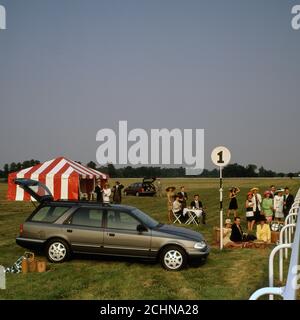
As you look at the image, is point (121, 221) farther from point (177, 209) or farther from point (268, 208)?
point (177, 209)

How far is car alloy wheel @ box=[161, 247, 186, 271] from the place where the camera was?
1059 centimetres

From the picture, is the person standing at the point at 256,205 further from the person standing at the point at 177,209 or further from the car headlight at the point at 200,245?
the car headlight at the point at 200,245

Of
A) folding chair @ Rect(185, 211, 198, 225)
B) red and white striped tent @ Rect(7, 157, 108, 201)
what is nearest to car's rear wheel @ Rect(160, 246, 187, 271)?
folding chair @ Rect(185, 211, 198, 225)

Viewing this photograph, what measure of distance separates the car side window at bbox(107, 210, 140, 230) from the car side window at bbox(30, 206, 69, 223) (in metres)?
1.17

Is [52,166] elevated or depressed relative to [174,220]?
elevated

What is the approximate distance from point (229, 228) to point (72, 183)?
1702cm

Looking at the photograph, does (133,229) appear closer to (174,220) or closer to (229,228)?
(229,228)

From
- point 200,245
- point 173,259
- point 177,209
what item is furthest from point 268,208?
point 173,259

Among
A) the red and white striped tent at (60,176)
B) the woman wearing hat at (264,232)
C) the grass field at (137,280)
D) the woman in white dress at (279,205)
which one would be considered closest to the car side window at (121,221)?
the grass field at (137,280)

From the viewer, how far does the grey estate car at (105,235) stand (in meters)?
10.7

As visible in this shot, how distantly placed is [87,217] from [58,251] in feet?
3.41

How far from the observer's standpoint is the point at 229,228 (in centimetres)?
1456
